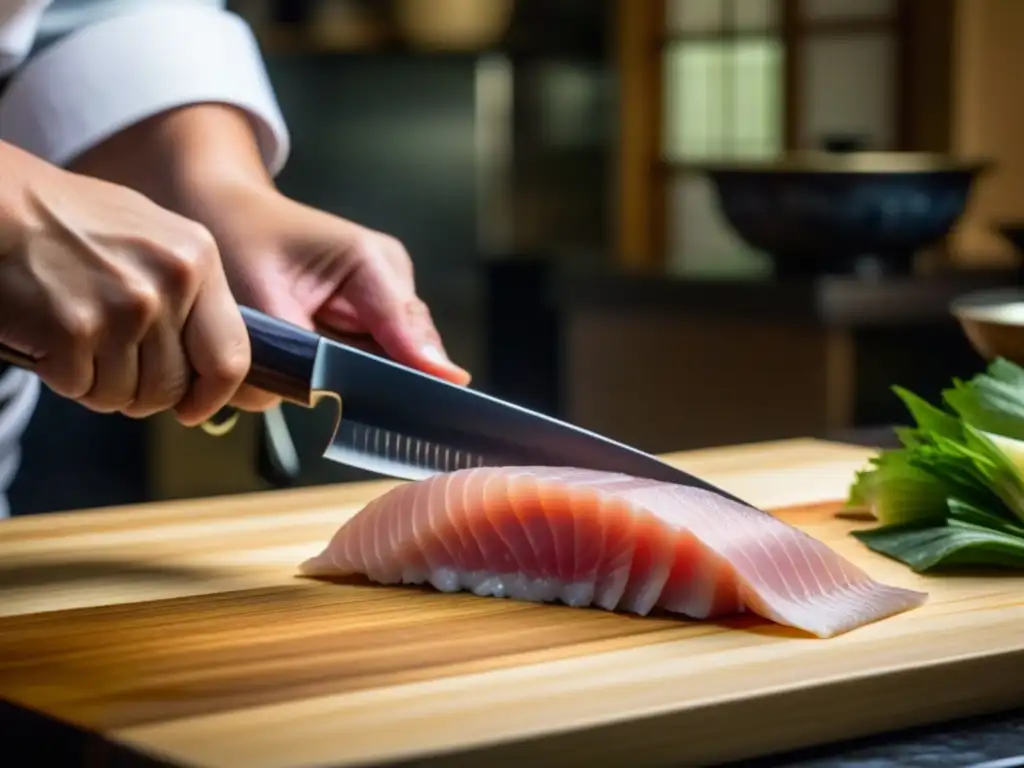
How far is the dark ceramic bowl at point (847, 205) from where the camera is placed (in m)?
2.84

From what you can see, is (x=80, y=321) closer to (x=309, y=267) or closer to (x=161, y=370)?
(x=161, y=370)

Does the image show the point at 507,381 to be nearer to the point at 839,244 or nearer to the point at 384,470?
the point at 839,244

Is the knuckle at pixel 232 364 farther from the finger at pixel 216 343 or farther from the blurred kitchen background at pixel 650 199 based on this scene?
the blurred kitchen background at pixel 650 199

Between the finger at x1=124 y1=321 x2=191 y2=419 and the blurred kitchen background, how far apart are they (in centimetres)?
94

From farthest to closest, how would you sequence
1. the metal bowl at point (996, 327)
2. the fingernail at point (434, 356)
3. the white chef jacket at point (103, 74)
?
1. the white chef jacket at point (103, 74)
2. the metal bowl at point (996, 327)
3. the fingernail at point (434, 356)

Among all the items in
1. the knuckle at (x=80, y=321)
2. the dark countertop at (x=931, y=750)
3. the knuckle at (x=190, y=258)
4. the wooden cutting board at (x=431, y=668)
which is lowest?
the dark countertop at (x=931, y=750)

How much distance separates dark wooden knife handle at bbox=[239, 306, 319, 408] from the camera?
4.05ft

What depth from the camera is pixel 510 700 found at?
0.91m

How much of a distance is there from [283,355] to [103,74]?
1.87ft

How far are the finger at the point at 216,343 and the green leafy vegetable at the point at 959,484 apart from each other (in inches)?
18.8

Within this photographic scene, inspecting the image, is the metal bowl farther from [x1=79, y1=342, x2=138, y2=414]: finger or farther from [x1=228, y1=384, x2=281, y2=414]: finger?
[x1=79, y1=342, x2=138, y2=414]: finger

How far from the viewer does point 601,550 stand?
1151mm

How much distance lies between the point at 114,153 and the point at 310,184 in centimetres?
281

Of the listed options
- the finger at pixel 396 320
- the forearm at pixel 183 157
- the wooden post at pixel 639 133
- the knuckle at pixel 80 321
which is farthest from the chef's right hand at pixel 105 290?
the wooden post at pixel 639 133
